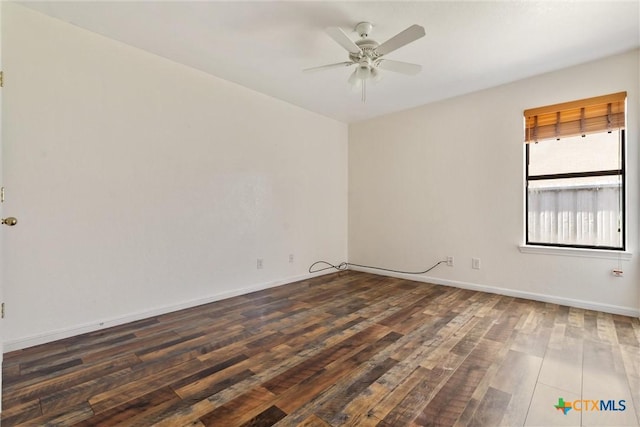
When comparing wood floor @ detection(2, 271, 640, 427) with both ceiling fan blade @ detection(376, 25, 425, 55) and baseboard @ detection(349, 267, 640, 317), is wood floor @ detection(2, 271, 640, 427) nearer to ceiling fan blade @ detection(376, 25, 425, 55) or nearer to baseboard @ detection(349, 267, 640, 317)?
baseboard @ detection(349, 267, 640, 317)

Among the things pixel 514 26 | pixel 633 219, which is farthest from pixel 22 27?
pixel 633 219

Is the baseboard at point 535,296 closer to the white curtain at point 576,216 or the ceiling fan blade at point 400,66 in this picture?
the white curtain at point 576,216

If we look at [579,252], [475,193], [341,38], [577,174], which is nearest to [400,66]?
[341,38]

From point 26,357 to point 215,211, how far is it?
1906 mm

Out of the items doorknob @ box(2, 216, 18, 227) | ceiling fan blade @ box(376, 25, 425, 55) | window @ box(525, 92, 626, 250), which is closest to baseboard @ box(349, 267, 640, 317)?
window @ box(525, 92, 626, 250)

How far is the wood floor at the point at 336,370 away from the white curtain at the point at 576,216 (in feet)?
2.56

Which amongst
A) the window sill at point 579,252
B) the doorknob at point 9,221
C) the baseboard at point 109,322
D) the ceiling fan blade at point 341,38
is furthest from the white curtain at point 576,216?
the doorknob at point 9,221

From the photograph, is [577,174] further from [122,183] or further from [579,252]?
[122,183]

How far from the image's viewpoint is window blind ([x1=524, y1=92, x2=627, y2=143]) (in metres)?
3.00

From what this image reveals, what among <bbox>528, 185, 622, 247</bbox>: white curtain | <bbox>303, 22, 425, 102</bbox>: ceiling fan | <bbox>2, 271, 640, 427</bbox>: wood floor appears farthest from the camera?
<bbox>528, 185, 622, 247</bbox>: white curtain
